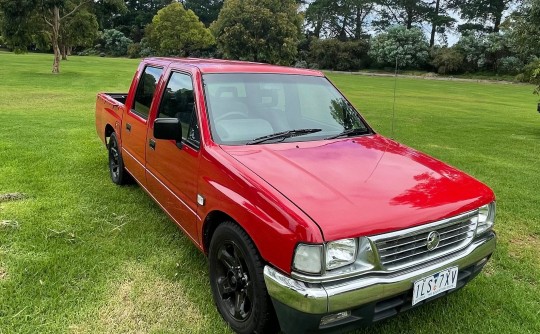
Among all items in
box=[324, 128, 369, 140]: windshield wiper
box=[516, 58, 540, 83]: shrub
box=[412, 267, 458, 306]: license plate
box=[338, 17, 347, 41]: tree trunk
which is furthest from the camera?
box=[338, 17, 347, 41]: tree trunk

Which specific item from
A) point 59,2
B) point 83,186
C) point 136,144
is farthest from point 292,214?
point 59,2

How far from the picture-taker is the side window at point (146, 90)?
4.34 metres

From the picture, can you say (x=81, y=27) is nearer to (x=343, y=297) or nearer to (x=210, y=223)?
(x=210, y=223)

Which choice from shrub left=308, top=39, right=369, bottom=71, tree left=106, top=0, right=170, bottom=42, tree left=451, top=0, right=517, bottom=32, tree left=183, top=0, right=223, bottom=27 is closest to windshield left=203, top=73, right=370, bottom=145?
shrub left=308, top=39, right=369, bottom=71

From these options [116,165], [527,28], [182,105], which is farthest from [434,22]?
[182,105]

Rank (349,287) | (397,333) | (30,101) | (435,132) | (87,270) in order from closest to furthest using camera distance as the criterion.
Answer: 1. (349,287)
2. (397,333)
3. (87,270)
4. (435,132)
5. (30,101)

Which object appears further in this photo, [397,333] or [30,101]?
[30,101]

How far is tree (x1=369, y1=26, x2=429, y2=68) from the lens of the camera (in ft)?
153

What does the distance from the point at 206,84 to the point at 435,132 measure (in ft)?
30.5

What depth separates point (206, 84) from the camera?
11.6 feet

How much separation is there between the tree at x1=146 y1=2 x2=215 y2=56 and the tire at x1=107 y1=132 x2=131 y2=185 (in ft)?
163

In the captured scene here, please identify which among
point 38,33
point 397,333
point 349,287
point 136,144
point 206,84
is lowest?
point 397,333

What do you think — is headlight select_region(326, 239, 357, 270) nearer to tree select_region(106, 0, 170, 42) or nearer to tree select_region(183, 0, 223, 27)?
tree select_region(106, 0, 170, 42)

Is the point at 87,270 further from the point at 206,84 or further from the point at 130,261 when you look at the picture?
the point at 206,84
